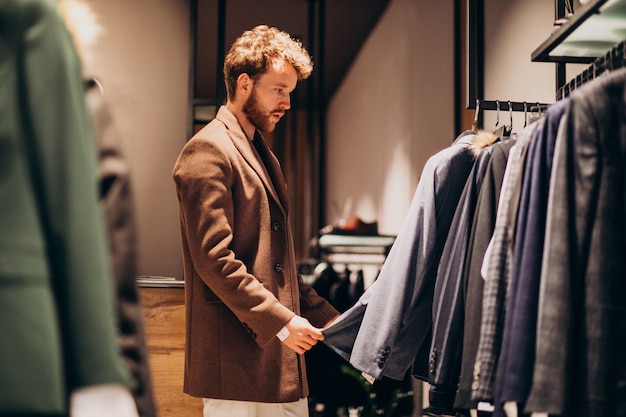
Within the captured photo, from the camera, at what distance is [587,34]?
6.23 feet

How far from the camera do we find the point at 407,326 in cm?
209

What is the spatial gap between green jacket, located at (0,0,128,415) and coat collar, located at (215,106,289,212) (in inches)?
48.5

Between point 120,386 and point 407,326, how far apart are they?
4.25 feet

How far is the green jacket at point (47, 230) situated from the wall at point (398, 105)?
15.2ft

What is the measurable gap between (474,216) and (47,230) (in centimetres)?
122

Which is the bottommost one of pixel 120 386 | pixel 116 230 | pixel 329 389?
pixel 329 389

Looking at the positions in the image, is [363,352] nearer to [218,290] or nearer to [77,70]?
[218,290]

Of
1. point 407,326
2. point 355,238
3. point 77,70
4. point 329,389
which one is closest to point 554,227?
point 407,326

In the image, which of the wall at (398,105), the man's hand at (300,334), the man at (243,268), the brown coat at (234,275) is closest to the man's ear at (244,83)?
the man at (243,268)

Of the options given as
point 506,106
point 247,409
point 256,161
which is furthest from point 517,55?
point 247,409

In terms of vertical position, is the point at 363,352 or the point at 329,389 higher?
the point at 363,352

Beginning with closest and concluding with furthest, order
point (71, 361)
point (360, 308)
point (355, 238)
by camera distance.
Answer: point (71, 361), point (360, 308), point (355, 238)

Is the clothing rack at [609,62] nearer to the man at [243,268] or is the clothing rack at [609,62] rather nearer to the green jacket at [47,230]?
the man at [243,268]

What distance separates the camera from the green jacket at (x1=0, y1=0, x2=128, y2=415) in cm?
85
